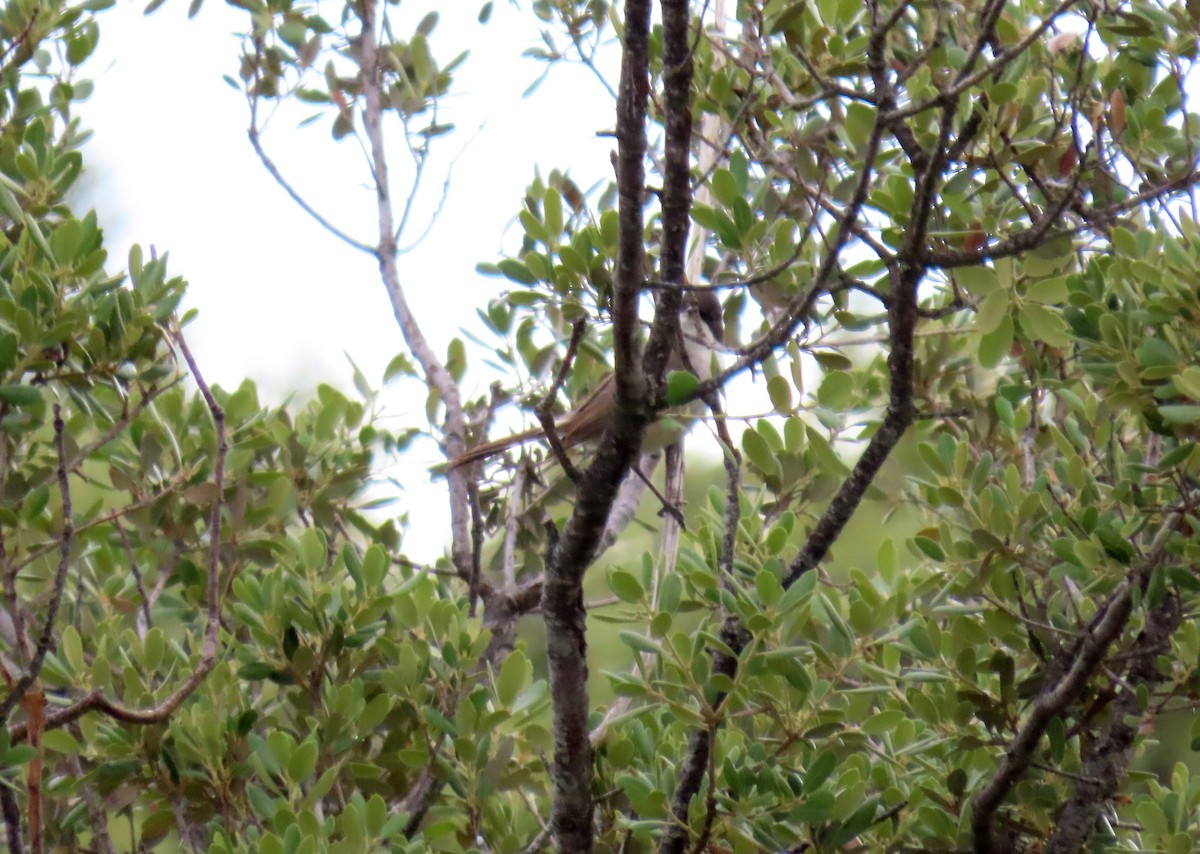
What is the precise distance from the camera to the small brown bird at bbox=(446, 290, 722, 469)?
3.02 metres

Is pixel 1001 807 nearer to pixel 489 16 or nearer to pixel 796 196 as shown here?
pixel 796 196

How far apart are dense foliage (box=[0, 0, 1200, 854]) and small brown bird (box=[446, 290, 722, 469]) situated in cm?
25

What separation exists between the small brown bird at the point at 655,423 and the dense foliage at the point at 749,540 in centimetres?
25

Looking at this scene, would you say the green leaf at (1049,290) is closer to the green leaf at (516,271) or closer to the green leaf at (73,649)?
the green leaf at (516,271)

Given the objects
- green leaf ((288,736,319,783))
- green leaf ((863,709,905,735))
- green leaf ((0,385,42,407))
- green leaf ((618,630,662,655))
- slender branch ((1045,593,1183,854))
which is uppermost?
green leaf ((0,385,42,407))

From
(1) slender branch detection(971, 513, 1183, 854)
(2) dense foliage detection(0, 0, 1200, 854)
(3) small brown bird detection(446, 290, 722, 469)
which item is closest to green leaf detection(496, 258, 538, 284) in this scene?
(2) dense foliage detection(0, 0, 1200, 854)

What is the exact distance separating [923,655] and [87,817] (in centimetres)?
158

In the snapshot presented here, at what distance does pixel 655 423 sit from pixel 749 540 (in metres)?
0.80

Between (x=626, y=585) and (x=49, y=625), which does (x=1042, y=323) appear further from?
(x=49, y=625)

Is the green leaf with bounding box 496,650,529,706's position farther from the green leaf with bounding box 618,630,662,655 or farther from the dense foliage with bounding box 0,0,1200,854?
the green leaf with bounding box 618,630,662,655

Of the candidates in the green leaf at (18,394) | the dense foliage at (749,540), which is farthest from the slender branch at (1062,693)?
the green leaf at (18,394)

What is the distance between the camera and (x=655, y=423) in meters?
2.96

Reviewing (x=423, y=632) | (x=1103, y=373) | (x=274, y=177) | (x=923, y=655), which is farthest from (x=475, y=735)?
(x=274, y=177)

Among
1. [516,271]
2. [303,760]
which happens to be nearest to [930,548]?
[516,271]
